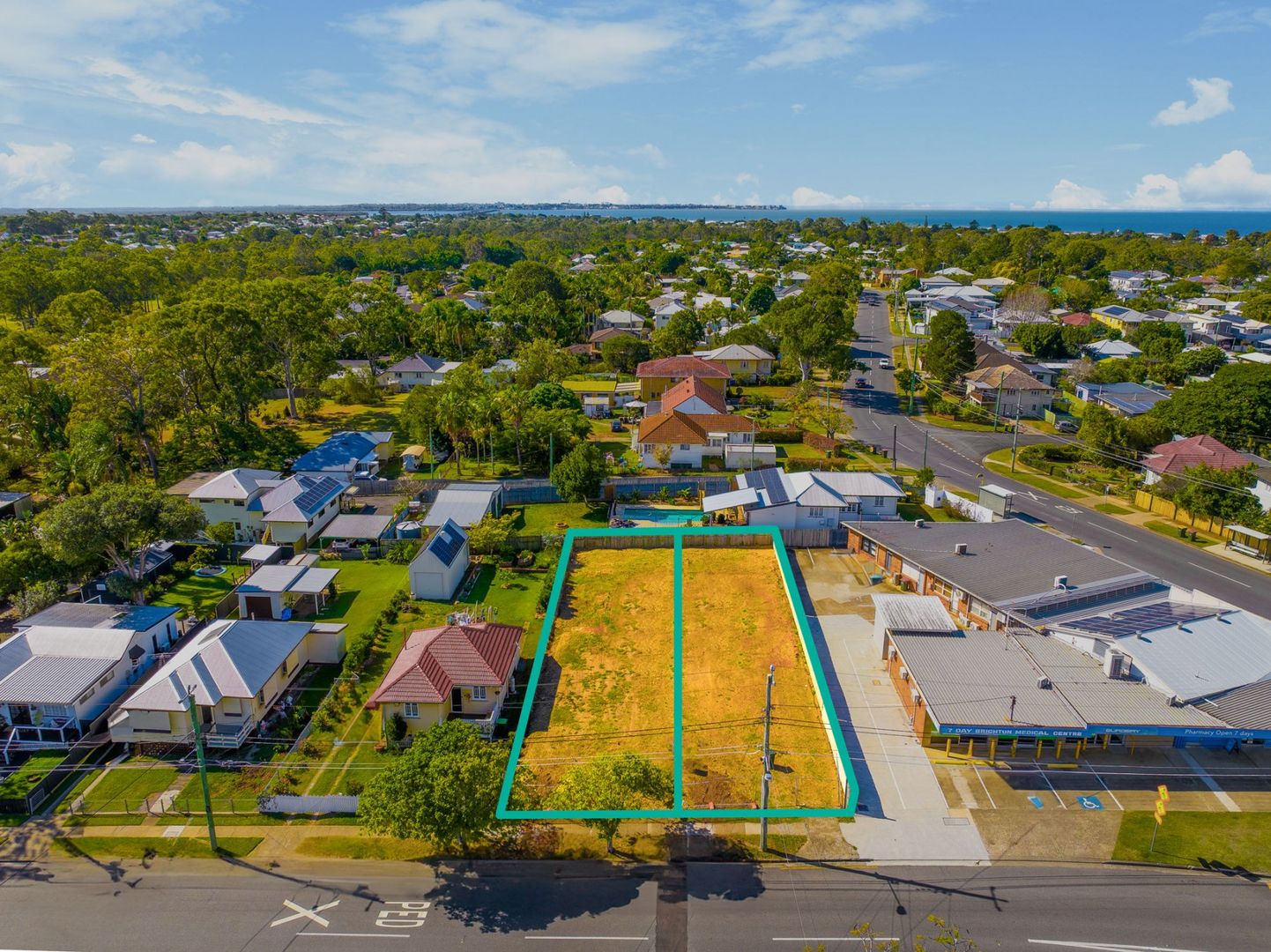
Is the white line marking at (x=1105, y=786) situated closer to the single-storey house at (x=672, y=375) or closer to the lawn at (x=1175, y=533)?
the lawn at (x=1175, y=533)

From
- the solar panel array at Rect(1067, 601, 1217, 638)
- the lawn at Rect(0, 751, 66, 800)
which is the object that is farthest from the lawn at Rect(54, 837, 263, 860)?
the solar panel array at Rect(1067, 601, 1217, 638)

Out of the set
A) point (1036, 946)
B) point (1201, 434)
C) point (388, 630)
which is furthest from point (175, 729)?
point (1201, 434)

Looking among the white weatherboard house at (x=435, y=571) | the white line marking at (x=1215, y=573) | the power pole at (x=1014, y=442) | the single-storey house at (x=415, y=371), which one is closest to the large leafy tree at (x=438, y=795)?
the white weatherboard house at (x=435, y=571)

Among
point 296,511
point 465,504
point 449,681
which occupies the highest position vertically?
point 296,511

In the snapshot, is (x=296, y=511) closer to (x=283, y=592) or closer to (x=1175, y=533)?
(x=283, y=592)

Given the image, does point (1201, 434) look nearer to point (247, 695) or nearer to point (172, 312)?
point (247, 695)

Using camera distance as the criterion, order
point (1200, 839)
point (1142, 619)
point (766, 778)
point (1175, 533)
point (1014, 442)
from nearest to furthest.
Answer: point (766, 778)
point (1200, 839)
point (1142, 619)
point (1175, 533)
point (1014, 442)

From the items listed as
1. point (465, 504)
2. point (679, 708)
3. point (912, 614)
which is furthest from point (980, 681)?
point (465, 504)
